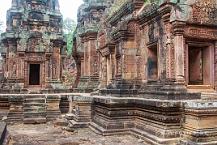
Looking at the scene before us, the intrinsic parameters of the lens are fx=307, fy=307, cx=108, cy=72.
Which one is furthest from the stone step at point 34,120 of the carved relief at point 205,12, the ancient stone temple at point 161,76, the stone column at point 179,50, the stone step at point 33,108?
the carved relief at point 205,12

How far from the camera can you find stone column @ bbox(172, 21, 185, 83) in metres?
7.78

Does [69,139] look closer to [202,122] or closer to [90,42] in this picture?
[202,122]

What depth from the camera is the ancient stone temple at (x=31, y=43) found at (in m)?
16.9

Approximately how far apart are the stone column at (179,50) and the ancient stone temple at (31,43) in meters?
10.5

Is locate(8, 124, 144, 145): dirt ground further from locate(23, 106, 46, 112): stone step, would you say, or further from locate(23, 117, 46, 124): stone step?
locate(23, 106, 46, 112): stone step

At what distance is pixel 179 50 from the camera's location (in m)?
7.84

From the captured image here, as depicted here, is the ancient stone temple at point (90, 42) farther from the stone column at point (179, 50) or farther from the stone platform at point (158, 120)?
the stone column at point (179, 50)

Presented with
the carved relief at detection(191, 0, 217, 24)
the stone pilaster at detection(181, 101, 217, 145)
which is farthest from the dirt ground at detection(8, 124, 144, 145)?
the carved relief at detection(191, 0, 217, 24)

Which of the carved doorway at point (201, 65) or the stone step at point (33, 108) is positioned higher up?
the carved doorway at point (201, 65)

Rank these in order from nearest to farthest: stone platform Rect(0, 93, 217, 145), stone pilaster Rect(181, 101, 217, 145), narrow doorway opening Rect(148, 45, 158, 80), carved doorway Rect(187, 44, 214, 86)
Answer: stone pilaster Rect(181, 101, 217, 145) → stone platform Rect(0, 93, 217, 145) → carved doorway Rect(187, 44, 214, 86) → narrow doorway opening Rect(148, 45, 158, 80)

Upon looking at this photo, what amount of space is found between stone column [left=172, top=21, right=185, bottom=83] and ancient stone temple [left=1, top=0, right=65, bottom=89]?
34.6ft

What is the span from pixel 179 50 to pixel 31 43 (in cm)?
1115

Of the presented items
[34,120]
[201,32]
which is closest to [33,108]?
[34,120]

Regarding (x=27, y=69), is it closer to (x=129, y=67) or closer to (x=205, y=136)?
(x=129, y=67)
